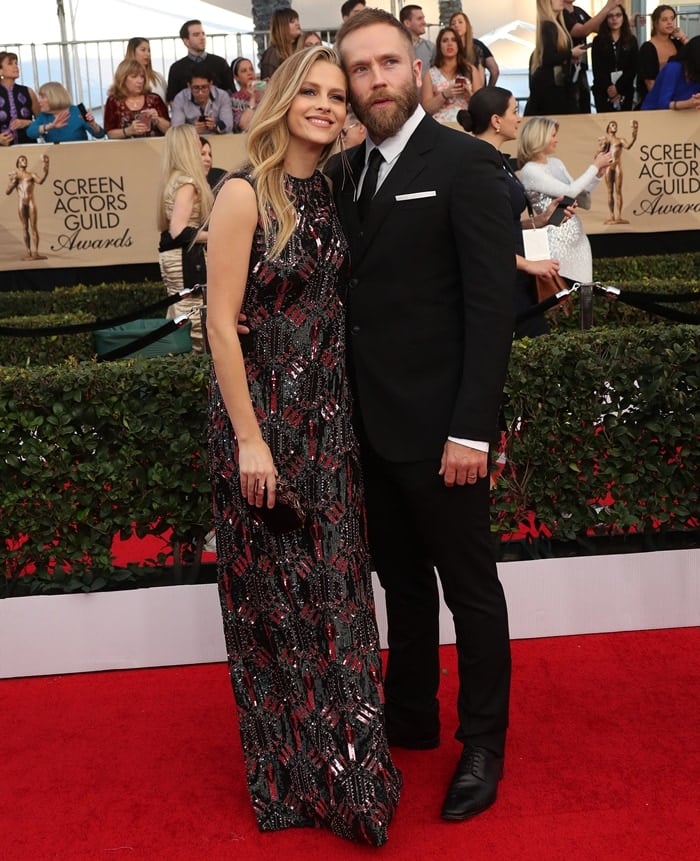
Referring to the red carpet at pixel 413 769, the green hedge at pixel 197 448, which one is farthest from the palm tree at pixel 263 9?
the red carpet at pixel 413 769

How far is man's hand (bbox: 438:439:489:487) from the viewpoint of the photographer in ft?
9.34

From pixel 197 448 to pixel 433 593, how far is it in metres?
1.19

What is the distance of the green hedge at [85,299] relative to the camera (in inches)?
396

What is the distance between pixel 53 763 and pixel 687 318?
3.00 metres

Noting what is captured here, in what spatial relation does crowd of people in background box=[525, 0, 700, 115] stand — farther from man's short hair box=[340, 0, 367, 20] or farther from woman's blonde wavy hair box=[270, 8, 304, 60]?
woman's blonde wavy hair box=[270, 8, 304, 60]

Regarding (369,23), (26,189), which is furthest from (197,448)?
(26,189)

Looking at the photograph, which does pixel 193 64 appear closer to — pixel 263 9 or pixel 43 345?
pixel 43 345

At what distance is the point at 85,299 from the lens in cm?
1012

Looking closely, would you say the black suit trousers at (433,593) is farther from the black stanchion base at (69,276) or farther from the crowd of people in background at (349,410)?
the black stanchion base at (69,276)

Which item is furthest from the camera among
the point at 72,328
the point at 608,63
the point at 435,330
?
the point at 608,63

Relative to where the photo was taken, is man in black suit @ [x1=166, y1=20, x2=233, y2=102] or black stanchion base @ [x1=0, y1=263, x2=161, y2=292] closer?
man in black suit @ [x1=166, y1=20, x2=233, y2=102]

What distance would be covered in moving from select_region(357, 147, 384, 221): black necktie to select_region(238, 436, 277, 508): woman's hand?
0.66m

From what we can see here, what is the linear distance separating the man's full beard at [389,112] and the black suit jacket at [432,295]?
6 cm

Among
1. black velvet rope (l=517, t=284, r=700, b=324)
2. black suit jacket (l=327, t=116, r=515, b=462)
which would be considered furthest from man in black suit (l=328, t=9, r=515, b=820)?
black velvet rope (l=517, t=284, r=700, b=324)
